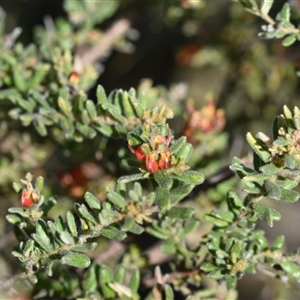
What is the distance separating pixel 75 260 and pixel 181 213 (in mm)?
200

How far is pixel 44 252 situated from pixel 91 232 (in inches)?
3.0

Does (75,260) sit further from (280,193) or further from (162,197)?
(280,193)

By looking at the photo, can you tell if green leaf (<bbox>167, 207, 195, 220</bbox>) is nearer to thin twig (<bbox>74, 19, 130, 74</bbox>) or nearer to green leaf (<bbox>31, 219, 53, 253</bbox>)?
green leaf (<bbox>31, 219, 53, 253</bbox>)

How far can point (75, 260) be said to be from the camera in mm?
734

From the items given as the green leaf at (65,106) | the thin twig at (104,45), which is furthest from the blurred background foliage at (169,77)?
the green leaf at (65,106)

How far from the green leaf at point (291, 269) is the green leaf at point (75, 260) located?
0.35 m

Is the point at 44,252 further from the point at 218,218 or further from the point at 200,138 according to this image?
the point at 200,138

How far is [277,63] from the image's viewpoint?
5.12ft

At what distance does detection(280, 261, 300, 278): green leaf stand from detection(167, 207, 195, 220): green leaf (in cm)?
19

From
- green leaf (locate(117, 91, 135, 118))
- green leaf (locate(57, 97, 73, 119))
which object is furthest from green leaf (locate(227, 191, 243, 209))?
green leaf (locate(57, 97, 73, 119))

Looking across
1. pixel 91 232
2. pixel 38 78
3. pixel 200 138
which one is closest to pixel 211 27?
pixel 200 138

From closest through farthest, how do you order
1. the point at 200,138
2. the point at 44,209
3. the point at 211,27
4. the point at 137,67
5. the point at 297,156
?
1. the point at 297,156
2. the point at 44,209
3. the point at 200,138
4. the point at 211,27
5. the point at 137,67

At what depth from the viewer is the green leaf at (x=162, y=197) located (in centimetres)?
74

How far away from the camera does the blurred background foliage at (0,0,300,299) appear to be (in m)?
1.26
